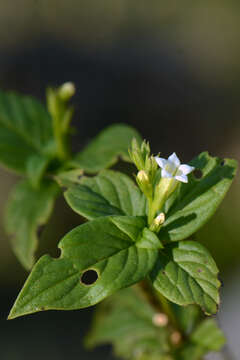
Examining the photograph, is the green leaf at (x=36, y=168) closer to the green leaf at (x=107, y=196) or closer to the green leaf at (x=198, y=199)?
the green leaf at (x=107, y=196)

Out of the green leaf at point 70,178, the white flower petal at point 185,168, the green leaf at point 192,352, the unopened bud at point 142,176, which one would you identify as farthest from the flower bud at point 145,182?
the green leaf at point 192,352

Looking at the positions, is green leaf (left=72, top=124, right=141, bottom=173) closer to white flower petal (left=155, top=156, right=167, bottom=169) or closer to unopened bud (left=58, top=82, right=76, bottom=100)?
unopened bud (left=58, top=82, right=76, bottom=100)

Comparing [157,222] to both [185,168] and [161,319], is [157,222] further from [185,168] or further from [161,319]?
[161,319]

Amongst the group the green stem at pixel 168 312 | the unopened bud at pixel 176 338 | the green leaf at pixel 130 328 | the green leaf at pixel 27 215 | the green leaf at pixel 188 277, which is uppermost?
the green leaf at pixel 188 277

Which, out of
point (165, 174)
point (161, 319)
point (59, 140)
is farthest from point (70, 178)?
point (161, 319)

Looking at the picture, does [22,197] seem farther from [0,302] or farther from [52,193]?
[0,302]

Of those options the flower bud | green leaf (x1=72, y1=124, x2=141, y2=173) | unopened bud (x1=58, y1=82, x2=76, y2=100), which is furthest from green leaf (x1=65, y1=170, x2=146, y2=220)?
unopened bud (x1=58, y1=82, x2=76, y2=100)

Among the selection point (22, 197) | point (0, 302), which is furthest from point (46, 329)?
point (22, 197)
